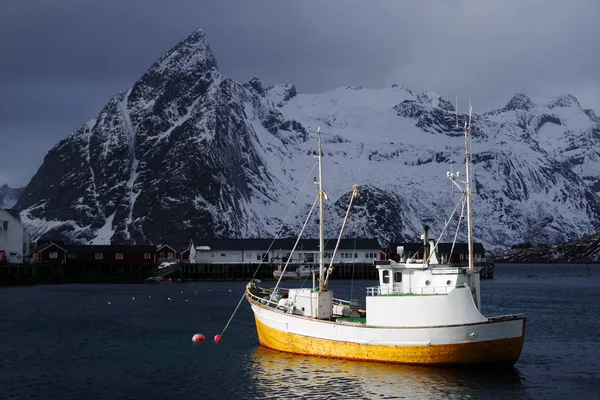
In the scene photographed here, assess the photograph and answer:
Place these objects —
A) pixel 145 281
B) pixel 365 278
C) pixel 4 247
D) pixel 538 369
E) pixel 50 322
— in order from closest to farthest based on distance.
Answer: pixel 538 369, pixel 50 322, pixel 4 247, pixel 145 281, pixel 365 278

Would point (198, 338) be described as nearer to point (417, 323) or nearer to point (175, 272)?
point (417, 323)

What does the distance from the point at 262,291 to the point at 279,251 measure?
110 m

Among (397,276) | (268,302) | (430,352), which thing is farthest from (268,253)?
(430,352)

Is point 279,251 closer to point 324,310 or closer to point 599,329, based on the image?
point 599,329

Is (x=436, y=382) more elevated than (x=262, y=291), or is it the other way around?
(x=262, y=291)

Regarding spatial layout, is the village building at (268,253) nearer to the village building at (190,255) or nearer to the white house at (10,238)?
the village building at (190,255)

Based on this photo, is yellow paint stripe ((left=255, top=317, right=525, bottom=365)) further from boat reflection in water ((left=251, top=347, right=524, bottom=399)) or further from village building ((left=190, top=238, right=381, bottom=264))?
village building ((left=190, top=238, right=381, bottom=264))

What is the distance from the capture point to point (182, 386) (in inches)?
1603

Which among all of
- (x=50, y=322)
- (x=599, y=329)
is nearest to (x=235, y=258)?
(x=50, y=322)

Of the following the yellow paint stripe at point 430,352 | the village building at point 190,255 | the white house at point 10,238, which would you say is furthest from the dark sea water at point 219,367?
the village building at point 190,255

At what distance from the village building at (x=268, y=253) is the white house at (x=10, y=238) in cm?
3922

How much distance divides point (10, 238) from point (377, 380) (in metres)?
112

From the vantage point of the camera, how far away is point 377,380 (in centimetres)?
4109

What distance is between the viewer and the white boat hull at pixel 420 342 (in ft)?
139
